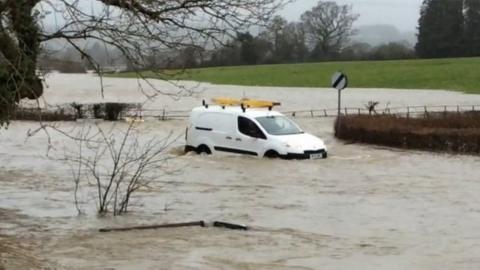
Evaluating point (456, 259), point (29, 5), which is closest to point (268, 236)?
point (456, 259)

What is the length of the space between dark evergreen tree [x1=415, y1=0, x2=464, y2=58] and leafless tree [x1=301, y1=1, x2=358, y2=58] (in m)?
10.8

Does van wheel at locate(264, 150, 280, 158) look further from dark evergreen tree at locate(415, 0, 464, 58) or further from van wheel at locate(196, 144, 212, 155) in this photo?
dark evergreen tree at locate(415, 0, 464, 58)

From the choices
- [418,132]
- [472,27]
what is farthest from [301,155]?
[472,27]

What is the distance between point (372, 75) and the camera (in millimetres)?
82750

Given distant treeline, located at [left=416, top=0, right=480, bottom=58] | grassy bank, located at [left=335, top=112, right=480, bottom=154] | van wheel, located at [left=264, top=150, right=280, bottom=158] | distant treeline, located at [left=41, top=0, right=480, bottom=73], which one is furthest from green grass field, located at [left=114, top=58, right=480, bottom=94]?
van wheel, located at [left=264, top=150, right=280, bottom=158]

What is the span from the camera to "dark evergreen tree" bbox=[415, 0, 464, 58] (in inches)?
4178

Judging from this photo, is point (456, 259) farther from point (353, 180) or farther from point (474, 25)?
point (474, 25)

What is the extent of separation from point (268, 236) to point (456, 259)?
2691 millimetres

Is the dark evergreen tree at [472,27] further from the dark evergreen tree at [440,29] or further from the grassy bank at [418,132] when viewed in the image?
the grassy bank at [418,132]

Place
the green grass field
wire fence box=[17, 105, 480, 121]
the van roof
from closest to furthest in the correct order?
the van roof
wire fence box=[17, 105, 480, 121]
the green grass field

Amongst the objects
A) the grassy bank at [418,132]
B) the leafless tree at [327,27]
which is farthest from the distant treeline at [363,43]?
the grassy bank at [418,132]

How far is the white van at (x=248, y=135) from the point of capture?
23562 millimetres

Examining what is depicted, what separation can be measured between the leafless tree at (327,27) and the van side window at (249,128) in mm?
93610

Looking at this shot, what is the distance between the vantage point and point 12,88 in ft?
36.1
